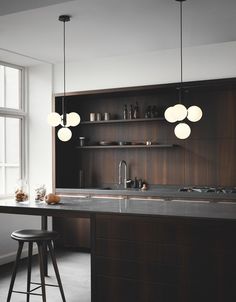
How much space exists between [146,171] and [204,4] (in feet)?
9.30

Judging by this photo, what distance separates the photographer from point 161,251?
129 inches

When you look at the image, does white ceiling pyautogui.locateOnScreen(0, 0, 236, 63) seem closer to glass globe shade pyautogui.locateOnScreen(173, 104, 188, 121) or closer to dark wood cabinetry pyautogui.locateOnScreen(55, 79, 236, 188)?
dark wood cabinetry pyautogui.locateOnScreen(55, 79, 236, 188)

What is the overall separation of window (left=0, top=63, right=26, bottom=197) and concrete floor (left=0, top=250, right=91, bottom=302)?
1.27 metres

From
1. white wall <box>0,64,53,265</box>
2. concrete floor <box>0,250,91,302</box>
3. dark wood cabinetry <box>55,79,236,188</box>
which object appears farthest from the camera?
white wall <box>0,64,53,265</box>

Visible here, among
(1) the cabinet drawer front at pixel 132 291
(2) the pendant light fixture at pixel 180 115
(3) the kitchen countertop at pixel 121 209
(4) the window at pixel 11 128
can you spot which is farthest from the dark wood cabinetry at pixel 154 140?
(1) the cabinet drawer front at pixel 132 291

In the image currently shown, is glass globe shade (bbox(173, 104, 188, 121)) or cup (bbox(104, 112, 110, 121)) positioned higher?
cup (bbox(104, 112, 110, 121))

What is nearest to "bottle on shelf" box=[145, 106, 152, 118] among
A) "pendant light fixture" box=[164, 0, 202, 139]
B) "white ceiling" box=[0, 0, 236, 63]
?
"white ceiling" box=[0, 0, 236, 63]

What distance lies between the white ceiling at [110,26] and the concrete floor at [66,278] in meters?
2.70

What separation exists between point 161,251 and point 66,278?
6.19 feet

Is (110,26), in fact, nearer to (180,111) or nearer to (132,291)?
(180,111)

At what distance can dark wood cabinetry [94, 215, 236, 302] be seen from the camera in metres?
3.08

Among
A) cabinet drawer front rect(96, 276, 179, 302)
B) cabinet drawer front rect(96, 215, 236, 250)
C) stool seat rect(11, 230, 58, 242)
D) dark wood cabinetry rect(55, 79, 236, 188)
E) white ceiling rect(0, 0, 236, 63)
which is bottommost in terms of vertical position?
cabinet drawer front rect(96, 276, 179, 302)

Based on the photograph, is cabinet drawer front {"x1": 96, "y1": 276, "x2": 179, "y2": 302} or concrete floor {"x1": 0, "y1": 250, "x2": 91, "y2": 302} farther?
concrete floor {"x1": 0, "y1": 250, "x2": 91, "y2": 302}

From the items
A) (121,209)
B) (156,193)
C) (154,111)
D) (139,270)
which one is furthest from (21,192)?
(154,111)
